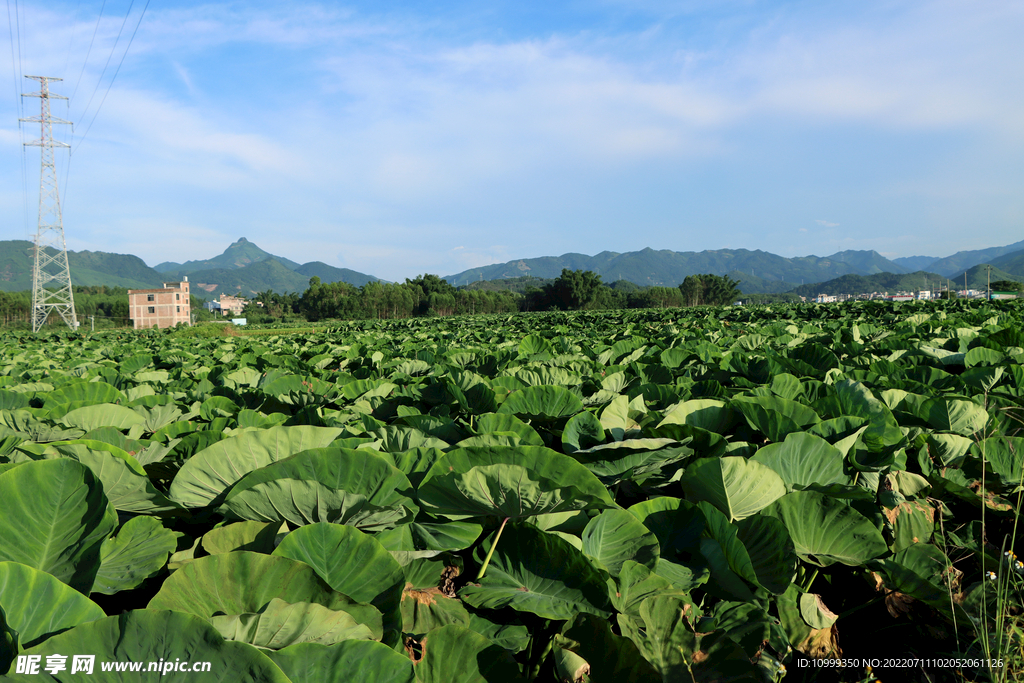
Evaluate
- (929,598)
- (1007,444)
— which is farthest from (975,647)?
(1007,444)

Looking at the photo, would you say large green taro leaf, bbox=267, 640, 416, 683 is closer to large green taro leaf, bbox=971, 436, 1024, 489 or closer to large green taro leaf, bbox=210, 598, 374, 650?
large green taro leaf, bbox=210, 598, 374, 650

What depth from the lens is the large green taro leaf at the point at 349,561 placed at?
2.45ft

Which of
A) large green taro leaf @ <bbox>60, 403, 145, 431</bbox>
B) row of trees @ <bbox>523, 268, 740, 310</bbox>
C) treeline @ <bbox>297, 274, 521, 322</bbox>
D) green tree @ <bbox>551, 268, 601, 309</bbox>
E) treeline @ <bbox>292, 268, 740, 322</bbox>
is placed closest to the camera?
large green taro leaf @ <bbox>60, 403, 145, 431</bbox>

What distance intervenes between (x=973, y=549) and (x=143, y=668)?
59.6 inches

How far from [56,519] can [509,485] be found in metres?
0.73

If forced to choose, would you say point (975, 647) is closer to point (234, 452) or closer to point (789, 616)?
point (789, 616)

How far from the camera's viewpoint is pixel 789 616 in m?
0.92

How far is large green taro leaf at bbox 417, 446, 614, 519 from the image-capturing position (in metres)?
0.84

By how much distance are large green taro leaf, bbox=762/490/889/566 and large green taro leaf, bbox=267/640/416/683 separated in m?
0.71

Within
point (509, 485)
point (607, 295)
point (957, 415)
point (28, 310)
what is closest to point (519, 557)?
point (509, 485)

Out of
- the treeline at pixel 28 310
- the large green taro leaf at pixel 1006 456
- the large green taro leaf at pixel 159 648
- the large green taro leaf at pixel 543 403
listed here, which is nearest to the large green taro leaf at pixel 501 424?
the large green taro leaf at pixel 543 403

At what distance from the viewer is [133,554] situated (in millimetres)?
869

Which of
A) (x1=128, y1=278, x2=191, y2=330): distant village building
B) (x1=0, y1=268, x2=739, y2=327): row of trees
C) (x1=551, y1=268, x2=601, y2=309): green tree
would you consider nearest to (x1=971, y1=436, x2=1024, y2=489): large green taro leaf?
(x1=128, y1=278, x2=191, y2=330): distant village building

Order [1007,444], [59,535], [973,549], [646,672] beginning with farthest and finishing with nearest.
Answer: [1007,444], [973,549], [59,535], [646,672]
